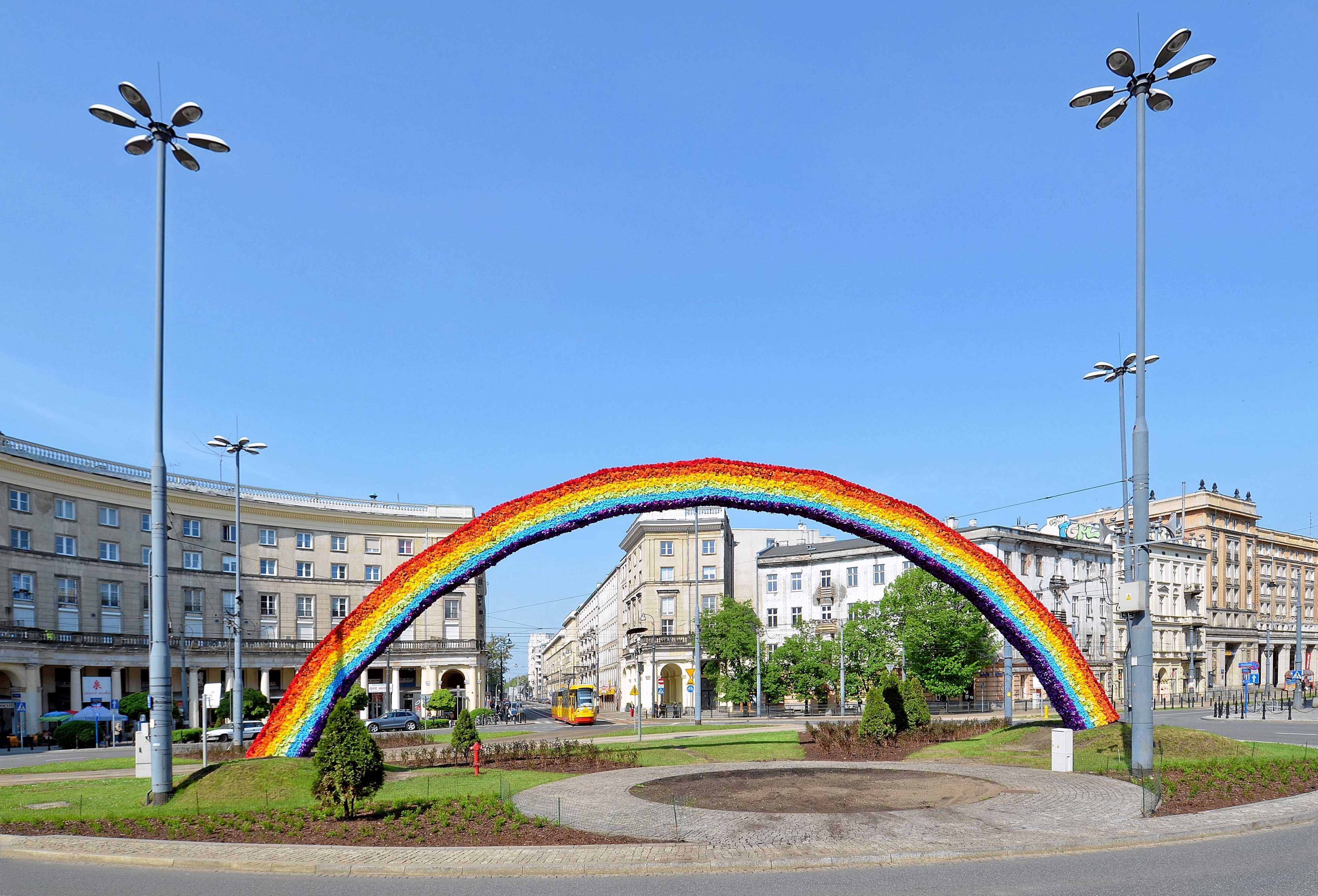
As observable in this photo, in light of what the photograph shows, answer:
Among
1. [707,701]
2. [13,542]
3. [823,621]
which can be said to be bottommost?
[707,701]

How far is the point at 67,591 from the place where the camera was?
67.1 metres

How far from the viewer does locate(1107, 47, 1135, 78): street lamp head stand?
64.5ft

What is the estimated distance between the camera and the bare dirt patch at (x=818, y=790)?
19938 millimetres

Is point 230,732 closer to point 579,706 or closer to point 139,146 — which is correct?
point 579,706

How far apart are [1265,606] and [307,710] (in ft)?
391

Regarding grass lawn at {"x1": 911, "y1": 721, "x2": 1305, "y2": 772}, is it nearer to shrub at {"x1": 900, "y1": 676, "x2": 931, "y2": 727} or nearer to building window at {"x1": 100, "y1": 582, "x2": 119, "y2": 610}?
shrub at {"x1": 900, "y1": 676, "x2": 931, "y2": 727}

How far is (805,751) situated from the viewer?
1272 inches

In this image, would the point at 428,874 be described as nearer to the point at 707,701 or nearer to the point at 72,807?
the point at 72,807

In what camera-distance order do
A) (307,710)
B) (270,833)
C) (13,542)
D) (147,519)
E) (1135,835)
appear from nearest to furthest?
(1135,835) < (270,833) < (307,710) < (13,542) < (147,519)

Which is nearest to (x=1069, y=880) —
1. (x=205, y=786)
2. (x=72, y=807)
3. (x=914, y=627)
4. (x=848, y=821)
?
(x=848, y=821)

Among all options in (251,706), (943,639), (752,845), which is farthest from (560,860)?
(943,639)

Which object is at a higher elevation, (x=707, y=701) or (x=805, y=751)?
(x=805, y=751)

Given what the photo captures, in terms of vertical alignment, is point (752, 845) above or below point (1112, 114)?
below

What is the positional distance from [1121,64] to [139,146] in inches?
789
